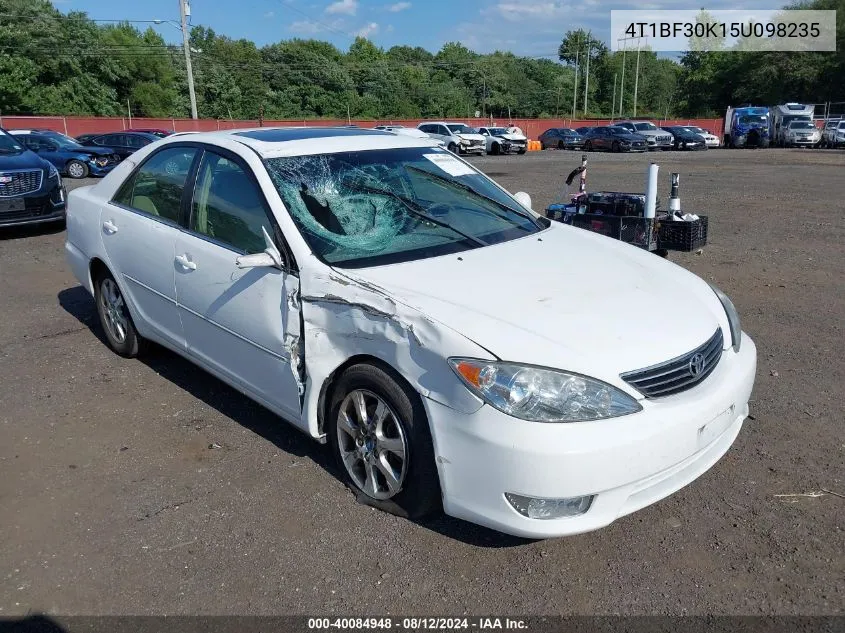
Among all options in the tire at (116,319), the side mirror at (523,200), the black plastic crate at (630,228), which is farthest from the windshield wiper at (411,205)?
the black plastic crate at (630,228)

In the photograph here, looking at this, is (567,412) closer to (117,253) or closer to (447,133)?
(117,253)

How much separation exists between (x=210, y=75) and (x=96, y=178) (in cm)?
5235

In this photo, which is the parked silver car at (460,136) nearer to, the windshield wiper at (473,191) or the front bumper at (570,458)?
the windshield wiper at (473,191)

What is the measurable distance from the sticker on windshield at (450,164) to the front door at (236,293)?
3.87 ft

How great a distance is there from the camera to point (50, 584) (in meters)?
2.77

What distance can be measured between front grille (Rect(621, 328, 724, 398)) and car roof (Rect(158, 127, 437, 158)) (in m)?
2.15

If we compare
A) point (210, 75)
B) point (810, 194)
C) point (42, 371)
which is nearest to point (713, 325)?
point (42, 371)

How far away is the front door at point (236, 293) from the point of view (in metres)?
3.31

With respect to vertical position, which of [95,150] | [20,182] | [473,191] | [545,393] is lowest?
[545,393]

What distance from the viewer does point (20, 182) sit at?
1009 cm

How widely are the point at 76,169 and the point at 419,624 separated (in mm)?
20572

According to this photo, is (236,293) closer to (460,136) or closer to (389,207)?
(389,207)

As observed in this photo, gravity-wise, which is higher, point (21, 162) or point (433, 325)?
point (21, 162)

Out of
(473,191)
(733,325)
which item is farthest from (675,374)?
(473,191)
